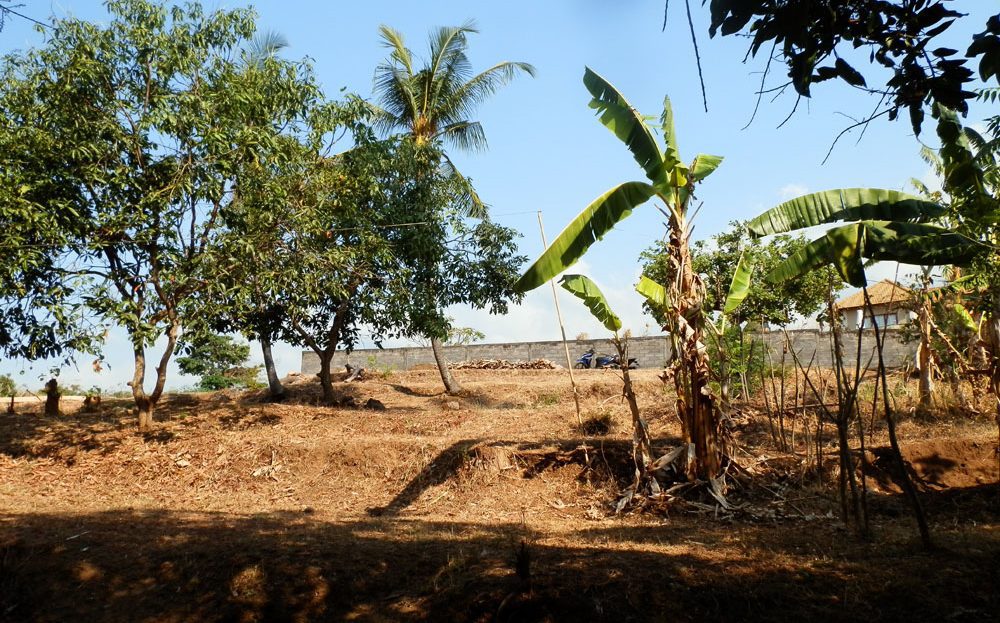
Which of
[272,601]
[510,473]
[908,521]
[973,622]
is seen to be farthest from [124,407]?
[973,622]

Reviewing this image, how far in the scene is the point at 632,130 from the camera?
8789 millimetres

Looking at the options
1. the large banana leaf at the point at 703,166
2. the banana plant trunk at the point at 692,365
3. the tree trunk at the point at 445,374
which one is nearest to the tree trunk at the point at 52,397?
the tree trunk at the point at 445,374

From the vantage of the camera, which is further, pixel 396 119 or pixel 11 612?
pixel 396 119

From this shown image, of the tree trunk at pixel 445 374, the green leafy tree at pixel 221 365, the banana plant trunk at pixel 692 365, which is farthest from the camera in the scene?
the green leafy tree at pixel 221 365

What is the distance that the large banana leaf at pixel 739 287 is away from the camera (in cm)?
916

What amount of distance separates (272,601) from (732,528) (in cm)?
490

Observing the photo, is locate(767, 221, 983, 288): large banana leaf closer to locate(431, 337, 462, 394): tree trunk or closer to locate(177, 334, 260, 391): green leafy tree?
locate(431, 337, 462, 394): tree trunk

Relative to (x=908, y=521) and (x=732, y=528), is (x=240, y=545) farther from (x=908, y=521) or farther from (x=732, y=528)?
(x=908, y=521)

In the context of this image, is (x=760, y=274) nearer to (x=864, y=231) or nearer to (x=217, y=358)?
(x=864, y=231)

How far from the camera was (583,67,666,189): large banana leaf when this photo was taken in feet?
28.6

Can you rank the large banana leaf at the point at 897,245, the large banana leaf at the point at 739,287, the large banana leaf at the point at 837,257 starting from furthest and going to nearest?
the large banana leaf at the point at 739,287, the large banana leaf at the point at 897,245, the large banana leaf at the point at 837,257

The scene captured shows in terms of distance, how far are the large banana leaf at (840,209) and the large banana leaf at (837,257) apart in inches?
17.3

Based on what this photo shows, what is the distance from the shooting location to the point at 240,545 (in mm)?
6555

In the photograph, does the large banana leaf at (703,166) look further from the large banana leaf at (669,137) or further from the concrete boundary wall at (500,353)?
the concrete boundary wall at (500,353)
